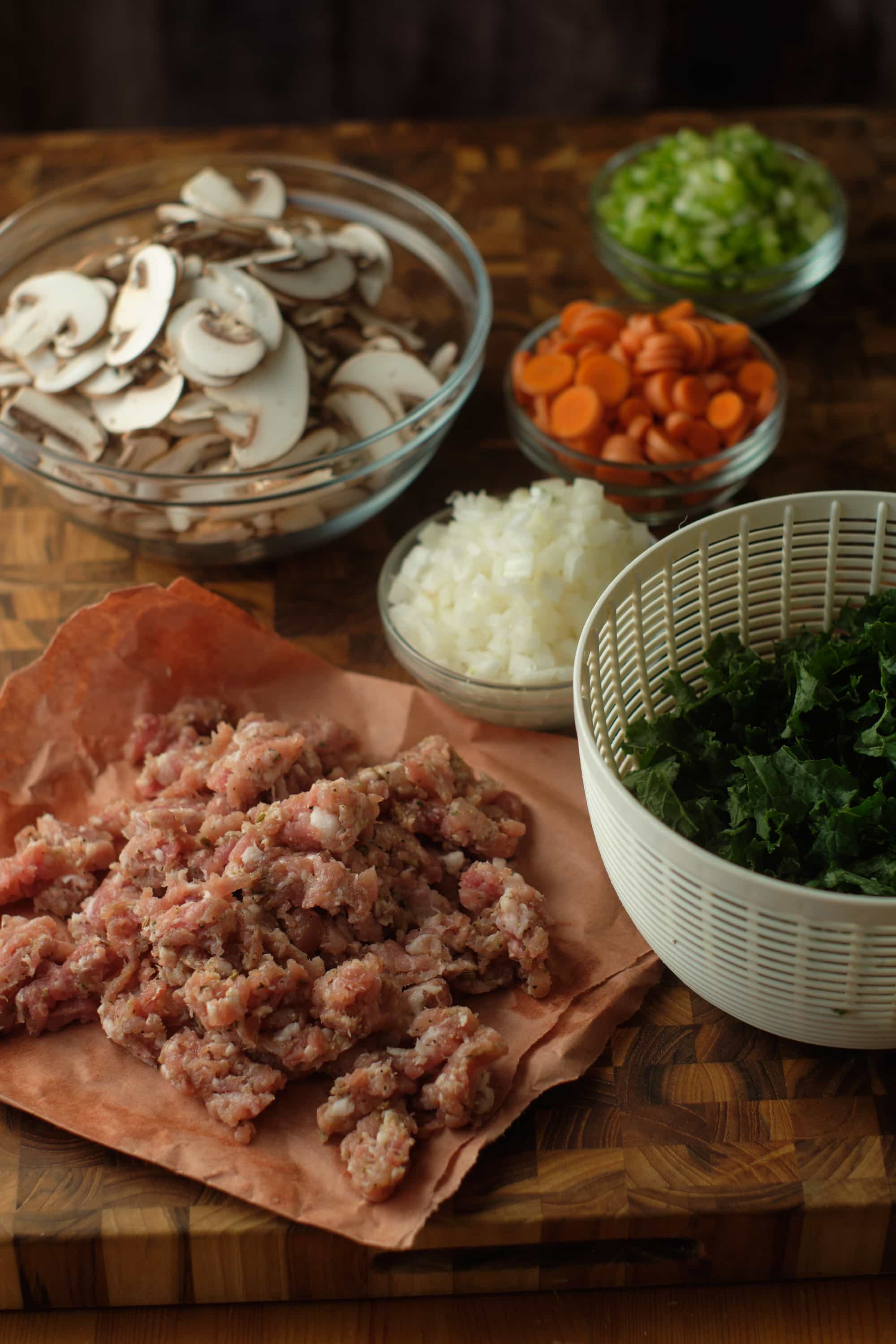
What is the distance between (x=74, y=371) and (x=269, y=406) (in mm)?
423

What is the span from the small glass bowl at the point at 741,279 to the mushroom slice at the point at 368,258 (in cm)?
64

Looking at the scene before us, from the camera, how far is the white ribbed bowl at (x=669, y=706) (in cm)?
172

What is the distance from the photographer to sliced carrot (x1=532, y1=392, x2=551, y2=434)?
2897mm

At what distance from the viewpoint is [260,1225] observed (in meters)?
1.87

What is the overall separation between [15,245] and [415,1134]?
7.59 ft

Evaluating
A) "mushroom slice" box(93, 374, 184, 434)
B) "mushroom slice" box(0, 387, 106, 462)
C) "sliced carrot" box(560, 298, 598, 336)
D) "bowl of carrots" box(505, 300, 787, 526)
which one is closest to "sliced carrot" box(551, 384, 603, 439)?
"bowl of carrots" box(505, 300, 787, 526)

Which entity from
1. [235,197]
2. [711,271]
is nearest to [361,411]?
[235,197]

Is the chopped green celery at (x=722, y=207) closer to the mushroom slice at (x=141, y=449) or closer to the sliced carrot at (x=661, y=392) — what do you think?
the sliced carrot at (x=661, y=392)

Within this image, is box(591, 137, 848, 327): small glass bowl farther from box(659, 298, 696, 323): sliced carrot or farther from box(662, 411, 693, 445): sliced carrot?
box(662, 411, 693, 445): sliced carrot

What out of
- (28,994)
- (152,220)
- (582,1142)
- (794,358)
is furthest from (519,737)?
(152,220)

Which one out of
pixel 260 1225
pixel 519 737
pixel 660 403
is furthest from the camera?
pixel 660 403

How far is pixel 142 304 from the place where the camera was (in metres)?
2.71

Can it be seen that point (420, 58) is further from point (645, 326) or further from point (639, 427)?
point (639, 427)

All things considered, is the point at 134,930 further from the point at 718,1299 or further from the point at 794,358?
the point at 794,358
